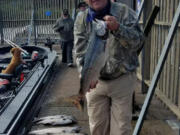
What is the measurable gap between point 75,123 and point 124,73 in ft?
7.79

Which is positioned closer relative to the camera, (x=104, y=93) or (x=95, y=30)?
Result: (x=95, y=30)

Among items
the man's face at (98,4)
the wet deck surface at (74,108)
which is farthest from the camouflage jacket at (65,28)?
the man's face at (98,4)

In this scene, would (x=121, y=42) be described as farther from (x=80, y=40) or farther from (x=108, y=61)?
(x=80, y=40)

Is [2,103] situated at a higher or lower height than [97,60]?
lower

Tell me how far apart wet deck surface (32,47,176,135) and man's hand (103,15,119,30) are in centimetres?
250

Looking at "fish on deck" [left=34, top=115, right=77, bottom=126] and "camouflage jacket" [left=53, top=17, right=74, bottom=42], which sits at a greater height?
"camouflage jacket" [left=53, top=17, right=74, bottom=42]

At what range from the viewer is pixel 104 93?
3.60m

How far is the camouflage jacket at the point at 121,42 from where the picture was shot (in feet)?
10.6

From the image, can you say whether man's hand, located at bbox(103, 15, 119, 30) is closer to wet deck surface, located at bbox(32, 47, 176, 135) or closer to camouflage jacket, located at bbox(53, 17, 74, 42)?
wet deck surface, located at bbox(32, 47, 176, 135)

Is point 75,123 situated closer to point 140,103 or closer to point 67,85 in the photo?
point 140,103

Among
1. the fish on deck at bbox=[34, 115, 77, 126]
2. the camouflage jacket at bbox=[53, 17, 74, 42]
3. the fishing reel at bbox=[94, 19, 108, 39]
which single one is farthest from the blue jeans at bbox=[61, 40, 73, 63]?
the fishing reel at bbox=[94, 19, 108, 39]

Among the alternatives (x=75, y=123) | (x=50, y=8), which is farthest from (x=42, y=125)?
(x=50, y=8)

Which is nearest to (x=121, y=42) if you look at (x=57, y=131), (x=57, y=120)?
(x=57, y=131)

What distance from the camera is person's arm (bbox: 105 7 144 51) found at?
3.14 meters
